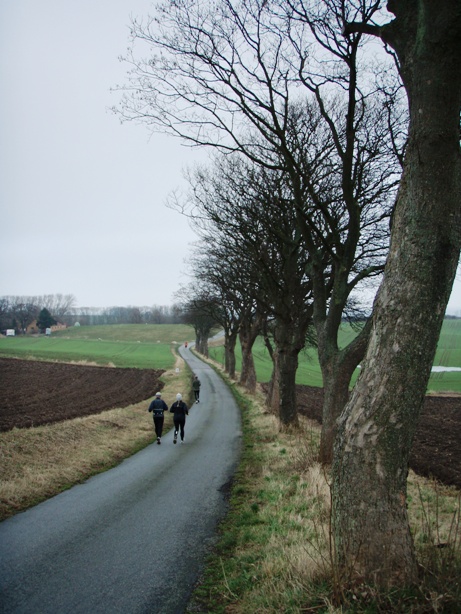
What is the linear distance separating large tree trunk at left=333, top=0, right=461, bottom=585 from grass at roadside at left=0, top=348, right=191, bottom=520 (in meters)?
7.13

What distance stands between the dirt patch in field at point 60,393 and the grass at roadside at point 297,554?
35.9 feet

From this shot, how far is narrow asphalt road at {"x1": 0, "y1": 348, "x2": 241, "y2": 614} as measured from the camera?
17.0ft

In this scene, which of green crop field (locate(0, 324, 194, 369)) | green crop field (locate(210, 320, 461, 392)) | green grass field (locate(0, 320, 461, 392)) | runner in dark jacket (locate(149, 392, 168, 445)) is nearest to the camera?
runner in dark jacket (locate(149, 392, 168, 445))

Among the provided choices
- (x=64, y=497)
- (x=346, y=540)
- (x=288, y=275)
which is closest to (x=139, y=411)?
(x=288, y=275)

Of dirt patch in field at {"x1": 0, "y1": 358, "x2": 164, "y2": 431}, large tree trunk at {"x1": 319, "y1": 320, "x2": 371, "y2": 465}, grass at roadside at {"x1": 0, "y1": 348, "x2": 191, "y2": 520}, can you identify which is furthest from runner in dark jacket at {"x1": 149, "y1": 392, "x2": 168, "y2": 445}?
large tree trunk at {"x1": 319, "y1": 320, "x2": 371, "y2": 465}

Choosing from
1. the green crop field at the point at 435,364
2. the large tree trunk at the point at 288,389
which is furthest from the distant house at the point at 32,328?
the large tree trunk at the point at 288,389

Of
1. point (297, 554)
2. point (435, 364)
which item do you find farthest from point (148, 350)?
point (297, 554)

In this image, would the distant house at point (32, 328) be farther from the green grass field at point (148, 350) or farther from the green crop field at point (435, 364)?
the green crop field at point (435, 364)

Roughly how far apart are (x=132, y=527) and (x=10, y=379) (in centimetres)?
3226

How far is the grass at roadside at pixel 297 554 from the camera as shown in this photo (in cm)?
361

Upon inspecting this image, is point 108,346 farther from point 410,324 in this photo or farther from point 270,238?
point 410,324

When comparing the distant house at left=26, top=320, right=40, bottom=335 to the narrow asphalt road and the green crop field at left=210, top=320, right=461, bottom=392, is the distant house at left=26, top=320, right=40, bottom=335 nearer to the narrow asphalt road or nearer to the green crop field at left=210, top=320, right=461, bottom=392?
the green crop field at left=210, top=320, right=461, bottom=392

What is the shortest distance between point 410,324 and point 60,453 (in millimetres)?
11894

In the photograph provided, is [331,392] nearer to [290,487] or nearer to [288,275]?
[290,487]
